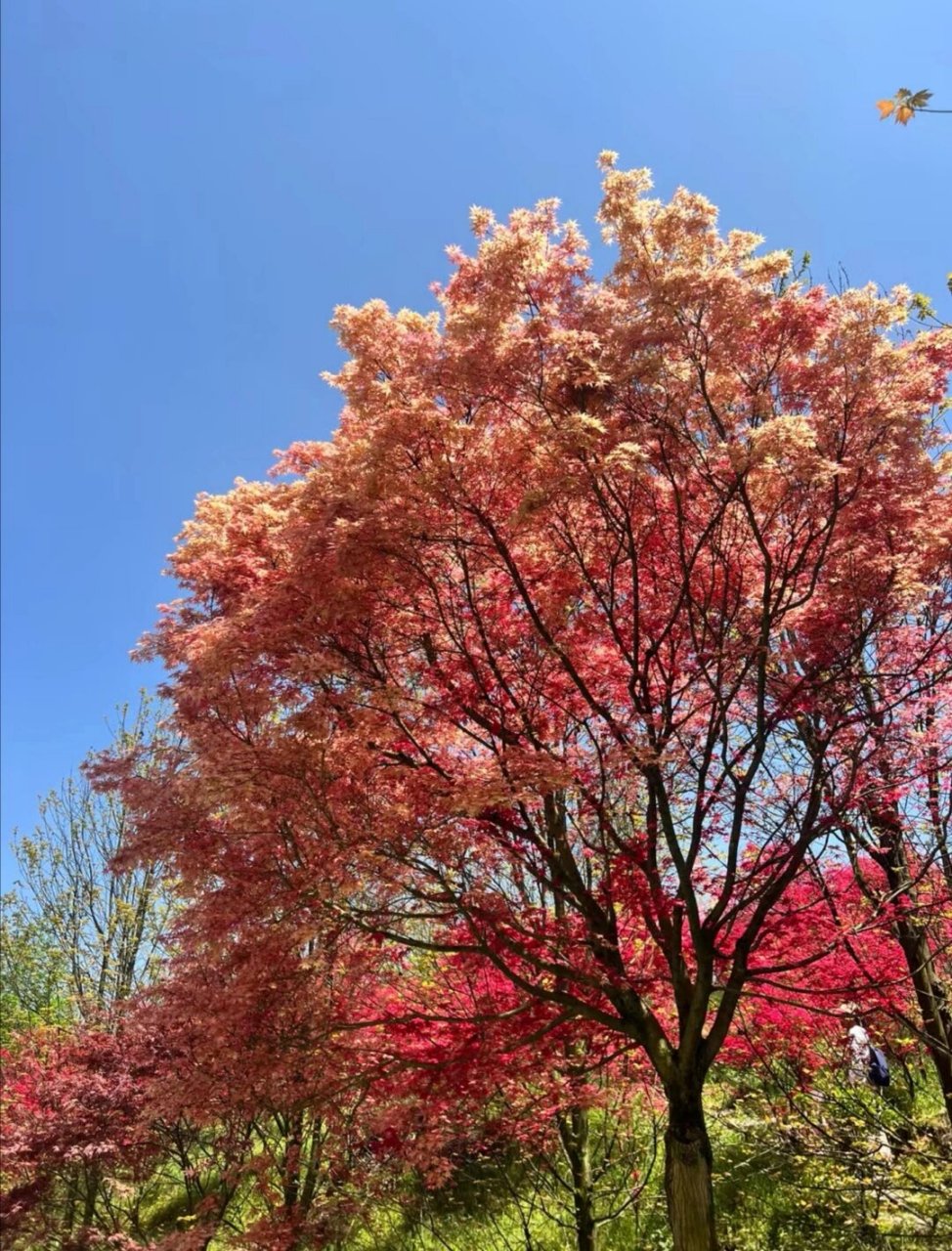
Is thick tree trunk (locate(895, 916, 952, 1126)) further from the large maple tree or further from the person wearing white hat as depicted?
the large maple tree

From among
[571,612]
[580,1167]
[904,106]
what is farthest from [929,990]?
[904,106]

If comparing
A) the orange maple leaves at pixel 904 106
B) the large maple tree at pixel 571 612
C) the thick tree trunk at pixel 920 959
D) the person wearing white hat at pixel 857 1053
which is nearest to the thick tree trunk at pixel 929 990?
the thick tree trunk at pixel 920 959

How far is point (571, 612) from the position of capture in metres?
5.46

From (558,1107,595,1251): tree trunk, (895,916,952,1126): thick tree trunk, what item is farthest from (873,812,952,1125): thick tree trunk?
(558,1107,595,1251): tree trunk

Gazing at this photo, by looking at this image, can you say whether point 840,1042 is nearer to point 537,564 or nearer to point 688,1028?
point 688,1028

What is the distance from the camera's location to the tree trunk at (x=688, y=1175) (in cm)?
416

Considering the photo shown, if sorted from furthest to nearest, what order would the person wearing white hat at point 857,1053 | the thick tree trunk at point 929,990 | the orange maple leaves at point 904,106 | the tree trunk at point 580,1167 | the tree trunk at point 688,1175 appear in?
the person wearing white hat at point 857,1053, the tree trunk at point 580,1167, the thick tree trunk at point 929,990, the tree trunk at point 688,1175, the orange maple leaves at point 904,106

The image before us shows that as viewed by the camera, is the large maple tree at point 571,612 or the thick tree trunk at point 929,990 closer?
the large maple tree at point 571,612

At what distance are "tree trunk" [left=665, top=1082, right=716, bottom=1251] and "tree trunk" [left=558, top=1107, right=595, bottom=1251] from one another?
5.55 ft

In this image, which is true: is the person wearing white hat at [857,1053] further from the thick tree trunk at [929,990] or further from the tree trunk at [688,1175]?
the tree trunk at [688,1175]

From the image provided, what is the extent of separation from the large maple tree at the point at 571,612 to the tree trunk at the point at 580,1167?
192cm

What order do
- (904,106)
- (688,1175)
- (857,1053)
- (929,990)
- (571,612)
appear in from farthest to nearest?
(857,1053), (929,990), (571,612), (688,1175), (904,106)

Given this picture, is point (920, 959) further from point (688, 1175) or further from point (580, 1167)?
point (580, 1167)

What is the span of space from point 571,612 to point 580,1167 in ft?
15.7
